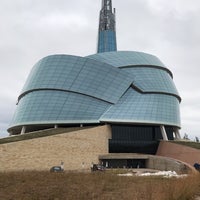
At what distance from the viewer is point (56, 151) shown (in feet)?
135

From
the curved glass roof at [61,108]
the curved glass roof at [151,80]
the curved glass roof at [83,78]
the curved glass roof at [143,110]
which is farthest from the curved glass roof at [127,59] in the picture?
the curved glass roof at [61,108]

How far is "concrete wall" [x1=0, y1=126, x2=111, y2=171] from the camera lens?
3534 cm

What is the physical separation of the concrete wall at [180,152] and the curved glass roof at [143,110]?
5.40 metres

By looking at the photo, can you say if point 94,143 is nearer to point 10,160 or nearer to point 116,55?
point 10,160

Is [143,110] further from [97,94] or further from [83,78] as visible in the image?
[83,78]

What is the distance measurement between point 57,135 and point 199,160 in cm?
2048

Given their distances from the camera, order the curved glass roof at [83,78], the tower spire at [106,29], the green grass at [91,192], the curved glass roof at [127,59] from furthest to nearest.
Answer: the tower spire at [106,29], the curved glass roof at [127,59], the curved glass roof at [83,78], the green grass at [91,192]

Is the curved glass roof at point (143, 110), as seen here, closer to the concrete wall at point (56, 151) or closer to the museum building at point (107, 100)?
the museum building at point (107, 100)

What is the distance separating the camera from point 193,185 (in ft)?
34.2

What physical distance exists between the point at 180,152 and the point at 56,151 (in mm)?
19930

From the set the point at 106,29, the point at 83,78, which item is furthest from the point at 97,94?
the point at 106,29

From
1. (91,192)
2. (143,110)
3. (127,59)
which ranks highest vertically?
(127,59)

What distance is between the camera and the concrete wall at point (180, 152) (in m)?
48.3

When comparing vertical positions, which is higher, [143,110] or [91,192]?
[143,110]
